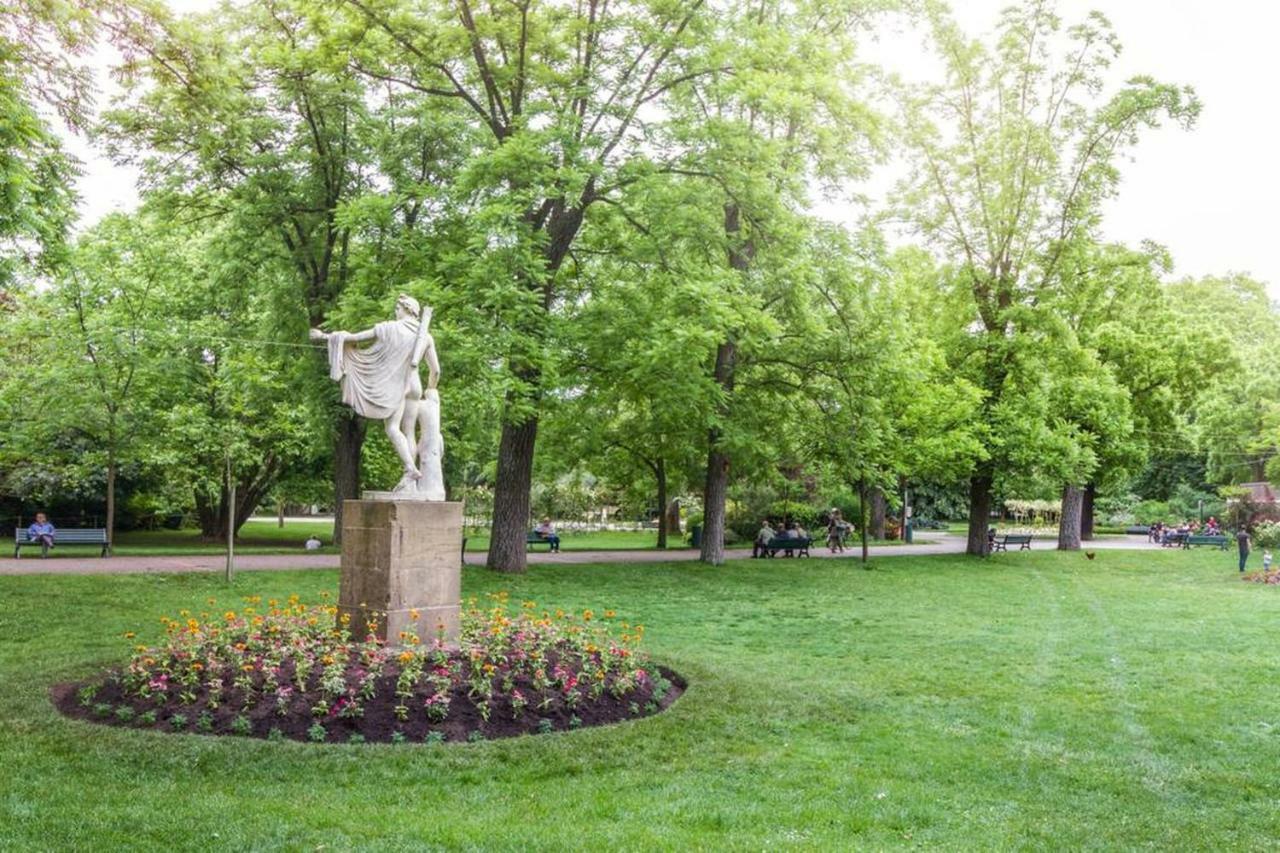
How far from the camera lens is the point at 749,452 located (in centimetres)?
2377

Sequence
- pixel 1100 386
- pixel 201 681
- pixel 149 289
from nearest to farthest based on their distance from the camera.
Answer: pixel 201 681
pixel 149 289
pixel 1100 386

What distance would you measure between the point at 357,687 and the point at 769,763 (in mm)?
3342

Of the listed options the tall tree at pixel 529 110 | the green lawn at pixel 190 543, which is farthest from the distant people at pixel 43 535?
the tall tree at pixel 529 110

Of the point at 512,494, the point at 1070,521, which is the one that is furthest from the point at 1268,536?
the point at 512,494

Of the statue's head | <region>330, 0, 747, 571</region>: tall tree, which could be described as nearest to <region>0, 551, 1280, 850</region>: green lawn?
the statue's head

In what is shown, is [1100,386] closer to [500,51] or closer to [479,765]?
[500,51]

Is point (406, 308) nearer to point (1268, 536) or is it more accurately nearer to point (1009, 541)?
point (1009, 541)

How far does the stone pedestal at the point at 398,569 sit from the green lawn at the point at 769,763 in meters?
2.24

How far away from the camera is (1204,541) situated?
39312 mm

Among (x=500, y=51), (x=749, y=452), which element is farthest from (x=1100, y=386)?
(x=500, y=51)

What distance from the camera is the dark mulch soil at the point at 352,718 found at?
7.76 m

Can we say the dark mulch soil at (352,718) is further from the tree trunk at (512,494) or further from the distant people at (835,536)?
the distant people at (835,536)

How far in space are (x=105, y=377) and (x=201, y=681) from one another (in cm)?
1680

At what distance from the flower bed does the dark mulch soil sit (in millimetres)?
12
